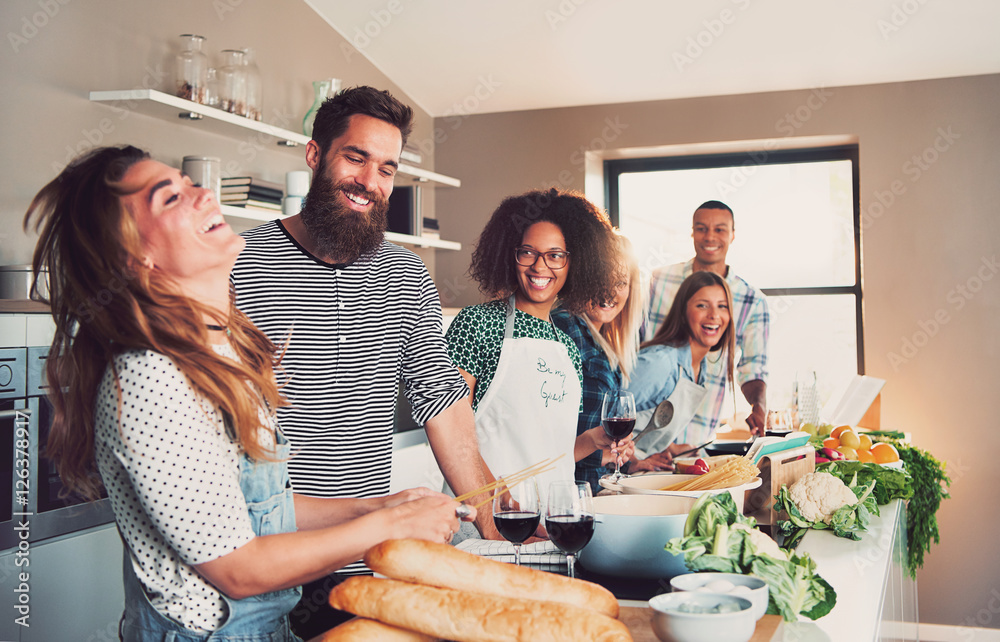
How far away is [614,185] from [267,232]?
3.63 meters

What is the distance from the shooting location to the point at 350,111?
5.61ft

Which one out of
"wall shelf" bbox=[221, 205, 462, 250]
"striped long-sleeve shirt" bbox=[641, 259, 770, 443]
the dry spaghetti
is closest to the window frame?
Result: "striped long-sleeve shirt" bbox=[641, 259, 770, 443]

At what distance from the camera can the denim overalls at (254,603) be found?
3.33ft

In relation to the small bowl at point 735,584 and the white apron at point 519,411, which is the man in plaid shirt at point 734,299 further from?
the small bowl at point 735,584

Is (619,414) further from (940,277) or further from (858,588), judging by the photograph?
(940,277)

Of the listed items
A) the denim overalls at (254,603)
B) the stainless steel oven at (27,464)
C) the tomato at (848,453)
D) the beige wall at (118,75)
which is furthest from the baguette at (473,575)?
the beige wall at (118,75)

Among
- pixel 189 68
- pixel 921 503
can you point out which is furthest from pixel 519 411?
pixel 189 68

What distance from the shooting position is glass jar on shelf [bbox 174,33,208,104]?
2959mm

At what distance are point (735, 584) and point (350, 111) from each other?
1204mm

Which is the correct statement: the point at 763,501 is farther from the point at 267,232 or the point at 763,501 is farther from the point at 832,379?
the point at 832,379

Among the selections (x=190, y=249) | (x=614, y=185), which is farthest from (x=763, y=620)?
(x=614, y=185)

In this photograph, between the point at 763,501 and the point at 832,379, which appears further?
the point at 832,379

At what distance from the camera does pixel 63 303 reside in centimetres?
98

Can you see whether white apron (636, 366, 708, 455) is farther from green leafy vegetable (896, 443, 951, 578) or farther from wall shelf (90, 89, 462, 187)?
wall shelf (90, 89, 462, 187)
